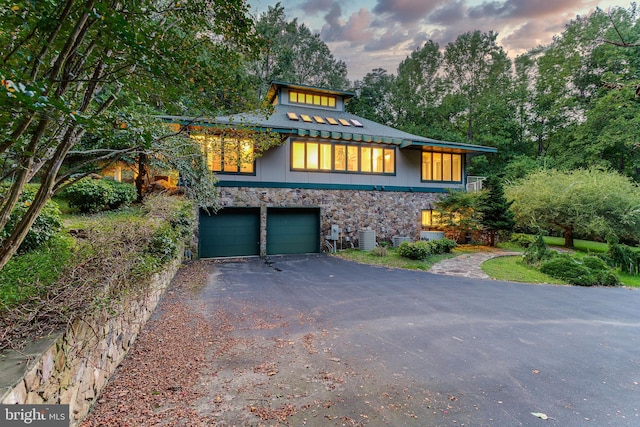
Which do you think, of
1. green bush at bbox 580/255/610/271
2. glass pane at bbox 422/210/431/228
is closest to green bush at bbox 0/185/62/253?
green bush at bbox 580/255/610/271

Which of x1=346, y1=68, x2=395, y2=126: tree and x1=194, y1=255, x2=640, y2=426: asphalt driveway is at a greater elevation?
x1=346, y1=68, x2=395, y2=126: tree

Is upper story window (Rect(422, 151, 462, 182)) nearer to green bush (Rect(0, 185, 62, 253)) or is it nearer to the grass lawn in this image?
the grass lawn

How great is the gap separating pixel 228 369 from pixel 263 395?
0.71m

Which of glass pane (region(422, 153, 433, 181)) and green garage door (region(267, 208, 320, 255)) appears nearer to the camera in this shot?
green garage door (region(267, 208, 320, 255))

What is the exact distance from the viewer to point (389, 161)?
45.3 feet

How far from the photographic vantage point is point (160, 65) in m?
2.73

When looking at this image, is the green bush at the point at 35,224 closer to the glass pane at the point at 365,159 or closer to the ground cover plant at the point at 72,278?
the ground cover plant at the point at 72,278

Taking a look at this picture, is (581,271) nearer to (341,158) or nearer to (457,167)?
(457,167)

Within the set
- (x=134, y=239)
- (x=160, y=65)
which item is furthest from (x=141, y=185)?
(x=160, y=65)

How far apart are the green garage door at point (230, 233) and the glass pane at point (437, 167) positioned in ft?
30.6

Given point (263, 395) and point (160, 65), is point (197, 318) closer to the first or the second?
point (263, 395)

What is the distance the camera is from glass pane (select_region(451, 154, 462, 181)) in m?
15.2

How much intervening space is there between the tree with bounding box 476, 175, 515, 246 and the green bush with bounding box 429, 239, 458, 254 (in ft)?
8.77

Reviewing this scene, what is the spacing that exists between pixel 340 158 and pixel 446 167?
6.17 meters
